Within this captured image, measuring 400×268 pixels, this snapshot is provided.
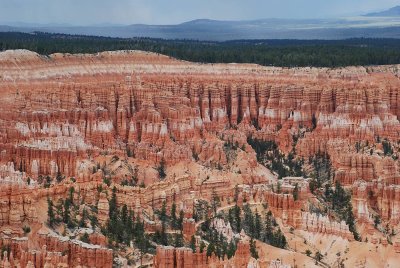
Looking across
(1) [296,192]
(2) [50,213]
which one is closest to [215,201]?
(1) [296,192]

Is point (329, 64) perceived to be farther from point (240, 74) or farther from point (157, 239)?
point (157, 239)

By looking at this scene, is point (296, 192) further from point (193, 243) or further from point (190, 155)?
point (190, 155)

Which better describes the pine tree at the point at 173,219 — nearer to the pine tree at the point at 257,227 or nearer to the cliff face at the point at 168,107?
the pine tree at the point at 257,227

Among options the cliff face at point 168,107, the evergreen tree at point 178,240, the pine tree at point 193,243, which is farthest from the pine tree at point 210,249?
the cliff face at point 168,107

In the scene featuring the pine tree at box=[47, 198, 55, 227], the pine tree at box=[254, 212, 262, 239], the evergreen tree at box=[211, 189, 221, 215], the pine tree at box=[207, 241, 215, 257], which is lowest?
the pine tree at box=[254, 212, 262, 239]

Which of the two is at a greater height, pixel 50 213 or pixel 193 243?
pixel 50 213

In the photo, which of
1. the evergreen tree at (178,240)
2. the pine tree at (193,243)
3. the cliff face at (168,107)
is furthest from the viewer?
the cliff face at (168,107)

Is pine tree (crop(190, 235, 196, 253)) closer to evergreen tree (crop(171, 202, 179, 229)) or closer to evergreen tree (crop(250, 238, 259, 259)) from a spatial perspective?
evergreen tree (crop(171, 202, 179, 229))

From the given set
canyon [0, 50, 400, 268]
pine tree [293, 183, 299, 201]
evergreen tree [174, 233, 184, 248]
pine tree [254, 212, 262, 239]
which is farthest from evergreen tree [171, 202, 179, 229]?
pine tree [293, 183, 299, 201]
